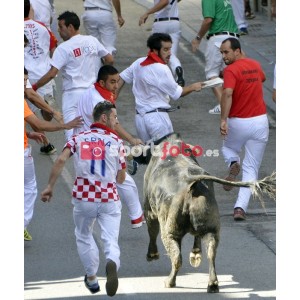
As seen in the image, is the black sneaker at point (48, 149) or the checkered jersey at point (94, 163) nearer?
the checkered jersey at point (94, 163)

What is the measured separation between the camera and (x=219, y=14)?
16.5 meters

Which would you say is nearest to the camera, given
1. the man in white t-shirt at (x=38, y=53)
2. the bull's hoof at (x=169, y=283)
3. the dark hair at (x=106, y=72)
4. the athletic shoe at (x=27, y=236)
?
the bull's hoof at (x=169, y=283)

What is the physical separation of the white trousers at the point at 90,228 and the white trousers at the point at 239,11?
35.7 ft

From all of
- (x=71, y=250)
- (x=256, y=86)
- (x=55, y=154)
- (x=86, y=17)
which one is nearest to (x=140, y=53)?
(x=86, y=17)

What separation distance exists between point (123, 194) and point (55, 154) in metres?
3.60

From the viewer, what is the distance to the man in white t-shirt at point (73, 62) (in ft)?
47.3

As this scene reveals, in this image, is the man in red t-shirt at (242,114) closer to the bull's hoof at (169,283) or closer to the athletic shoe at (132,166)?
the athletic shoe at (132,166)

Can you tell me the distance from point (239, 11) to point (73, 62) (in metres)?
7.06

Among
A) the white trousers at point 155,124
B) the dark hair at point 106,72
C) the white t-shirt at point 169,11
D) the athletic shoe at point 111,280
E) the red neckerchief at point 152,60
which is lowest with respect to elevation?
the athletic shoe at point 111,280

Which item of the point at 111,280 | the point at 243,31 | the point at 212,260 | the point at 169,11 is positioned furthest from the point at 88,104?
the point at 243,31

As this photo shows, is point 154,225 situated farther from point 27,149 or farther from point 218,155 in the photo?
point 218,155

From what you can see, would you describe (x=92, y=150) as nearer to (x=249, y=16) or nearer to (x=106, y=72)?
(x=106, y=72)

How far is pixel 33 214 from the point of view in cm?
1327

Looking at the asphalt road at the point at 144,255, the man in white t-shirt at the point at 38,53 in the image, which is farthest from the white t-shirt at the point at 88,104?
the man in white t-shirt at the point at 38,53
